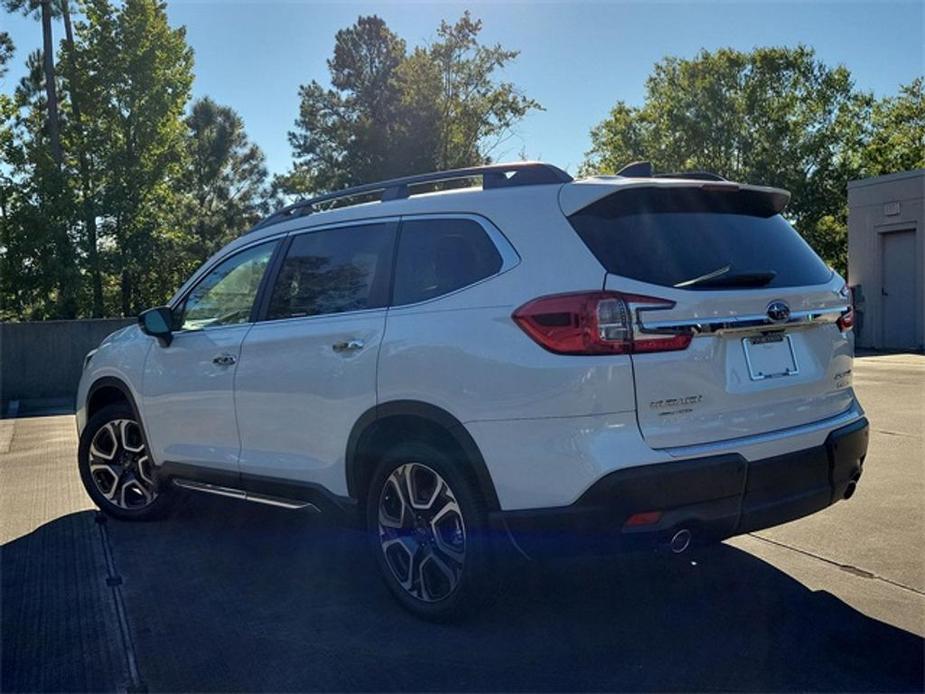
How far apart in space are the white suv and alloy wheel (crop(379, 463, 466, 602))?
1cm

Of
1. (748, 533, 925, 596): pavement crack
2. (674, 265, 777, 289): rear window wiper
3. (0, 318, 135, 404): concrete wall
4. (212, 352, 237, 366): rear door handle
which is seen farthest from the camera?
(0, 318, 135, 404): concrete wall

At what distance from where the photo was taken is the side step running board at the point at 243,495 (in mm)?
4431

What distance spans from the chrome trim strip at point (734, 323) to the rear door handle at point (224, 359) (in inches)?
99.2

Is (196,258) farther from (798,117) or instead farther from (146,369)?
(146,369)

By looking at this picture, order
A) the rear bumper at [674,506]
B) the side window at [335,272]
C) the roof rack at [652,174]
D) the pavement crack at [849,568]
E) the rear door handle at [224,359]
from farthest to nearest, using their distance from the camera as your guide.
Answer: the rear door handle at [224,359]
the side window at [335,272]
the pavement crack at [849,568]
the roof rack at [652,174]
the rear bumper at [674,506]

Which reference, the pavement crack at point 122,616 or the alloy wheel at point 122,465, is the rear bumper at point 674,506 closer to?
the pavement crack at point 122,616

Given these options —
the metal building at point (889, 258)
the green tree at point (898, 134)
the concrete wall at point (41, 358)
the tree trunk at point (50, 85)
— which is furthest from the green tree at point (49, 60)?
the green tree at point (898, 134)

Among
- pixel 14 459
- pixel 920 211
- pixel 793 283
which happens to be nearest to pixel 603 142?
pixel 920 211

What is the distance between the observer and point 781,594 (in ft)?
13.4

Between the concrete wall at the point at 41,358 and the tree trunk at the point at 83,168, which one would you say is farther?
the tree trunk at the point at 83,168

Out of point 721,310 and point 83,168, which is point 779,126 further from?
point 721,310

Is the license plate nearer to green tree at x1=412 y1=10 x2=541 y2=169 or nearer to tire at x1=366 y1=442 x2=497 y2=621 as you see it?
tire at x1=366 y1=442 x2=497 y2=621

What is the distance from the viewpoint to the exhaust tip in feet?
10.8

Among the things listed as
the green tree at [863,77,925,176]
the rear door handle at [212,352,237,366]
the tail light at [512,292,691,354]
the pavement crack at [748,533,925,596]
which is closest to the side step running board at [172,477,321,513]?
the rear door handle at [212,352,237,366]
